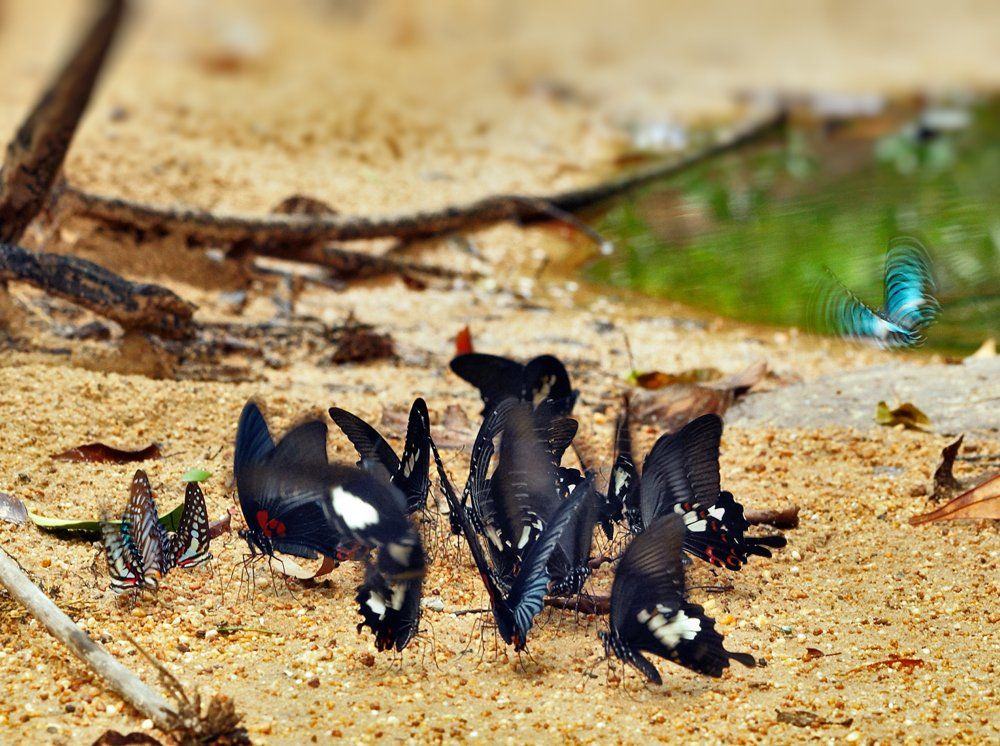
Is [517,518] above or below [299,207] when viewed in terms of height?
below

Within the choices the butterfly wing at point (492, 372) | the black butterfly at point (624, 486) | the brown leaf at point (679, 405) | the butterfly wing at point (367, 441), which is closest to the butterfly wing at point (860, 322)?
the brown leaf at point (679, 405)

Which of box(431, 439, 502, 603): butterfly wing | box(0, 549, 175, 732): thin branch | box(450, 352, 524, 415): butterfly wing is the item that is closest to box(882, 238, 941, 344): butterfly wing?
box(450, 352, 524, 415): butterfly wing

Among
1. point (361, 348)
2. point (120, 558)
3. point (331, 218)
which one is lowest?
point (120, 558)

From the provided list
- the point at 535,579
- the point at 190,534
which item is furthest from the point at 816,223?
the point at 190,534

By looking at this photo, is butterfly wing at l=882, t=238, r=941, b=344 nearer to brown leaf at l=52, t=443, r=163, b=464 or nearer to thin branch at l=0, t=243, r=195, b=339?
brown leaf at l=52, t=443, r=163, b=464

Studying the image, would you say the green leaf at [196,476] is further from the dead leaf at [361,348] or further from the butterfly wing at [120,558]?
the dead leaf at [361,348]

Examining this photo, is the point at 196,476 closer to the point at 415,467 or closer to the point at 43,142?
the point at 415,467
